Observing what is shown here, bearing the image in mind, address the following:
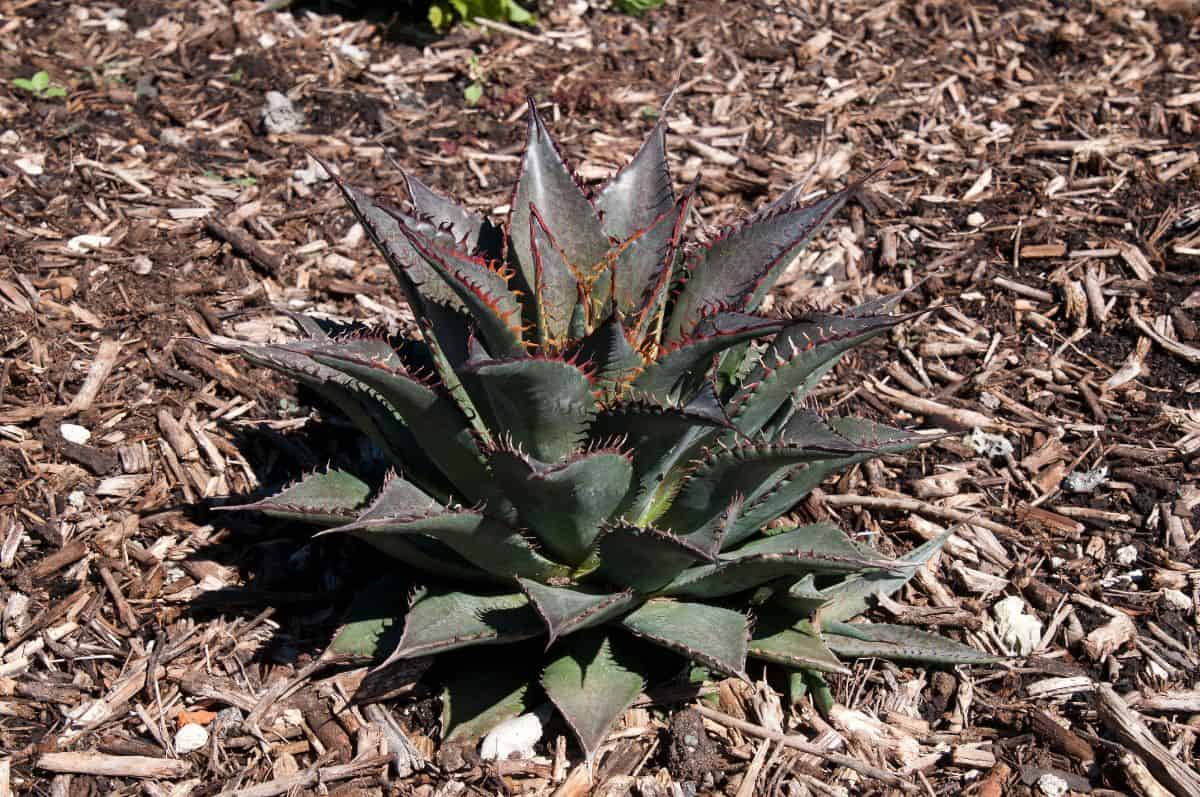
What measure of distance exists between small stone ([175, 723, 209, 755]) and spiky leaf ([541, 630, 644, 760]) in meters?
1.03

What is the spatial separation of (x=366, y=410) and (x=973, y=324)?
2583 mm

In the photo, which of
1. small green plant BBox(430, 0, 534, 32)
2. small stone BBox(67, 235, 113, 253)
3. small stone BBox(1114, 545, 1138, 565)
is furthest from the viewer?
small green plant BBox(430, 0, 534, 32)

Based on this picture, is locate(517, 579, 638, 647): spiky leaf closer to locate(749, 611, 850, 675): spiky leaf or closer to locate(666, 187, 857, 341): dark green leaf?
locate(749, 611, 850, 675): spiky leaf

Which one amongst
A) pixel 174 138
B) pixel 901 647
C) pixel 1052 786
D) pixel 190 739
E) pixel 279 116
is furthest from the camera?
pixel 279 116

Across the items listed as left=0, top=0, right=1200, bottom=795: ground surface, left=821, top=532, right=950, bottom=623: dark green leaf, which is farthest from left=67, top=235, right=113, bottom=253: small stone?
left=821, top=532, right=950, bottom=623: dark green leaf

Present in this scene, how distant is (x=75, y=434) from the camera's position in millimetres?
3547

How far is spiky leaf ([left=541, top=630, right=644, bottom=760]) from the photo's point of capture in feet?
8.42

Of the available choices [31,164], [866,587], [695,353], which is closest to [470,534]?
[695,353]

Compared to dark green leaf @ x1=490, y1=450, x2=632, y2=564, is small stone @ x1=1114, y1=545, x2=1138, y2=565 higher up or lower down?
lower down

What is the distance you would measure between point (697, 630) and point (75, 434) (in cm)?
232

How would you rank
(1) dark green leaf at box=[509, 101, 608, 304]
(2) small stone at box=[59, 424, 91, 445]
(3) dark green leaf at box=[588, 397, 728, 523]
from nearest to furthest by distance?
(3) dark green leaf at box=[588, 397, 728, 523] → (1) dark green leaf at box=[509, 101, 608, 304] → (2) small stone at box=[59, 424, 91, 445]

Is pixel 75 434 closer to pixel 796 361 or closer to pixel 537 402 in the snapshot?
pixel 537 402

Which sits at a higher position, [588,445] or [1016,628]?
[588,445]

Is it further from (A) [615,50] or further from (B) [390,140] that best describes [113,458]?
(A) [615,50]
